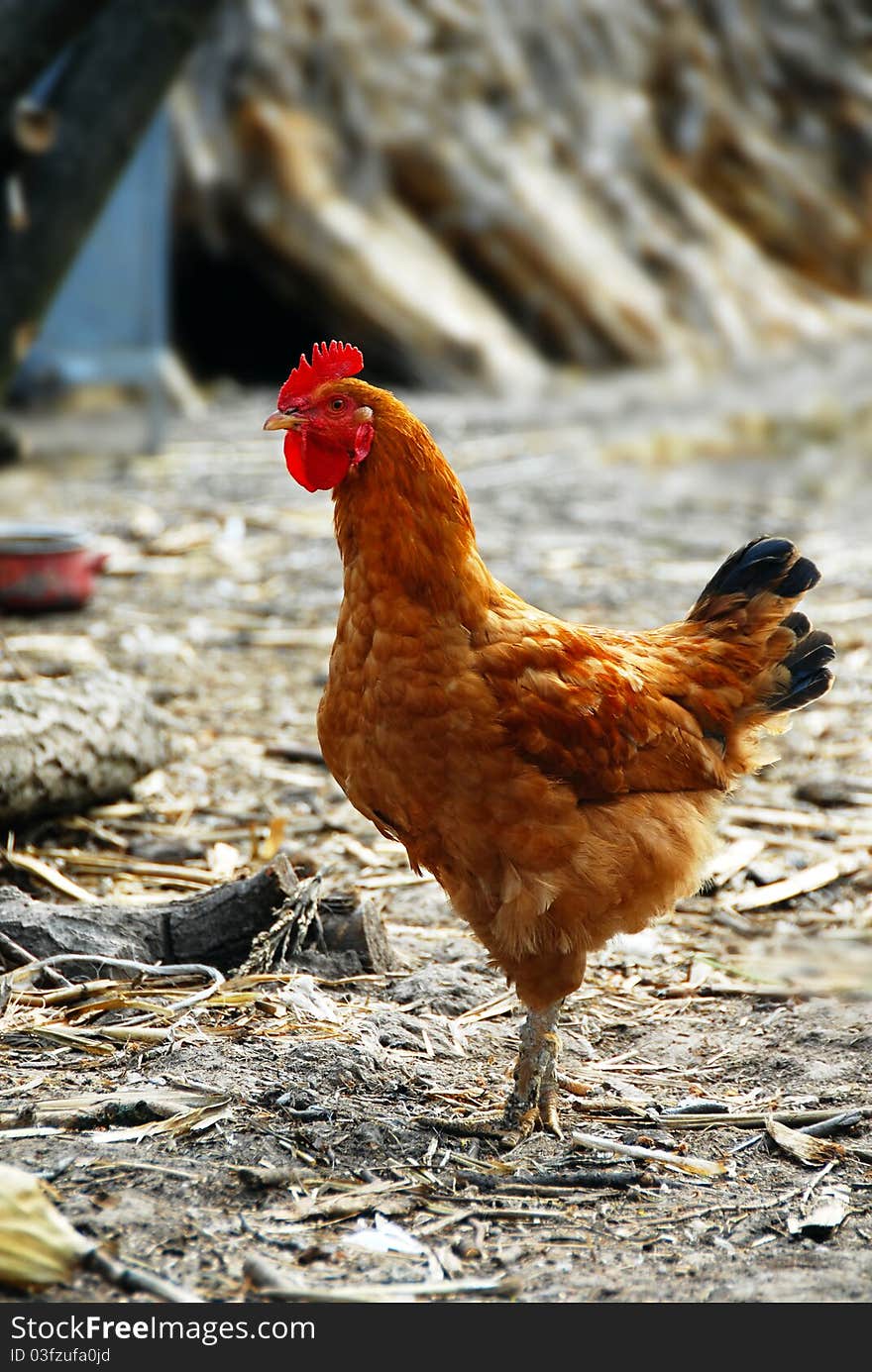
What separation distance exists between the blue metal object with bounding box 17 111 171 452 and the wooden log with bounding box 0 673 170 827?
20.2ft

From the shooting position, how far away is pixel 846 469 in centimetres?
1239

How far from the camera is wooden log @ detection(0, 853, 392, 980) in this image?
144 inches

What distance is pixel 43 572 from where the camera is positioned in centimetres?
658

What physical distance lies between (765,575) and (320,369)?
52.7 inches

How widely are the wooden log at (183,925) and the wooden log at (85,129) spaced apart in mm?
4069

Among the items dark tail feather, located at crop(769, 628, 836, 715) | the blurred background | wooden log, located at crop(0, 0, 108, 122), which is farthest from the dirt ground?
the blurred background

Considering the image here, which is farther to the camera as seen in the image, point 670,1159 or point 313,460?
point 313,460

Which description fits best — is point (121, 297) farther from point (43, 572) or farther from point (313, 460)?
point (313, 460)

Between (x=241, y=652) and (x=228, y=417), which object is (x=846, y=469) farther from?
(x=241, y=652)

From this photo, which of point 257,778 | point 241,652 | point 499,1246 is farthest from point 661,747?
point 241,652

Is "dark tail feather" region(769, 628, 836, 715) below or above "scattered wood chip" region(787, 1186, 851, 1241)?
above

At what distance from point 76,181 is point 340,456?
4.45m

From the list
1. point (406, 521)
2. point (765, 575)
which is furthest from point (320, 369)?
point (765, 575)

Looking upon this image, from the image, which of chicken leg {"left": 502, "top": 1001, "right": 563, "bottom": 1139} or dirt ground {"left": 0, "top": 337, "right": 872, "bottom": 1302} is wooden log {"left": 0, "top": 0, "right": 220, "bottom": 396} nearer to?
dirt ground {"left": 0, "top": 337, "right": 872, "bottom": 1302}
